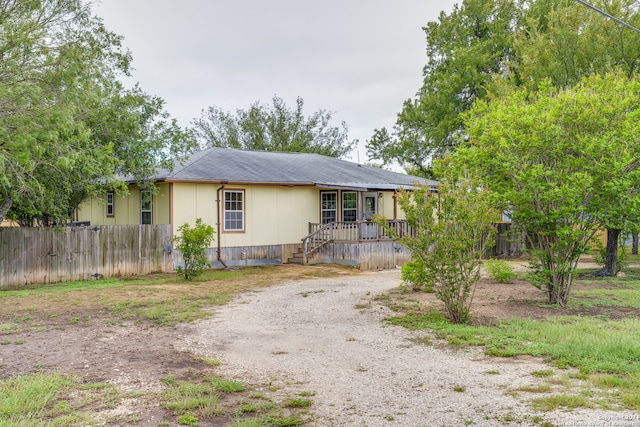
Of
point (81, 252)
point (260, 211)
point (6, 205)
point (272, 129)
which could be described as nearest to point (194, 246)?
point (81, 252)

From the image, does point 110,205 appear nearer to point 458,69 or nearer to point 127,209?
point 127,209

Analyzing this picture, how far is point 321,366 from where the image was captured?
5840 mm

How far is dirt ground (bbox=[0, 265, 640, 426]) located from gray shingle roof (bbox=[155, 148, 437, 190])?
8.22m

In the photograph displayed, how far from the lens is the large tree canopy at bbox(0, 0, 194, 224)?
251 inches

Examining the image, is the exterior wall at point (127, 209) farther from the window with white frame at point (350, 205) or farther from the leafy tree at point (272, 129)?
the leafy tree at point (272, 129)

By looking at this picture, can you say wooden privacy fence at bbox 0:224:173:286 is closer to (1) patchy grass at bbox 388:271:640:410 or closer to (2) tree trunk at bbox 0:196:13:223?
(2) tree trunk at bbox 0:196:13:223

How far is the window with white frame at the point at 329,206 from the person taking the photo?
1986 centimetres

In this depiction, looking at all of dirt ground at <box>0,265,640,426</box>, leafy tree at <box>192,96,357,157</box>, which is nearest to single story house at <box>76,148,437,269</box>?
dirt ground at <box>0,265,640,426</box>

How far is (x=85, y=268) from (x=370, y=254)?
9005mm

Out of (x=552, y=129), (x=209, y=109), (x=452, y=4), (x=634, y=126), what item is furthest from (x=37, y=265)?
(x=209, y=109)

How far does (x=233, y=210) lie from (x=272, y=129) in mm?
23344

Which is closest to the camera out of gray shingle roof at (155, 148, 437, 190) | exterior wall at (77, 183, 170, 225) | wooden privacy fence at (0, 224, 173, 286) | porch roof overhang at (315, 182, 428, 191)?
wooden privacy fence at (0, 224, 173, 286)

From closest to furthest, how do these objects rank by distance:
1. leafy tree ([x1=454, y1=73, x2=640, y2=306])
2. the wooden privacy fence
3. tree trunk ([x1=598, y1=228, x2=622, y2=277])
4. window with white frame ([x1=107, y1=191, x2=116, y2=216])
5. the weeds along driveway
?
1. the weeds along driveway
2. leafy tree ([x1=454, y1=73, x2=640, y2=306])
3. the wooden privacy fence
4. tree trunk ([x1=598, y1=228, x2=622, y2=277])
5. window with white frame ([x1=107, y1=191, x2=116, y2=216])

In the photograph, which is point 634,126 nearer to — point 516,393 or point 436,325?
point 436,325
